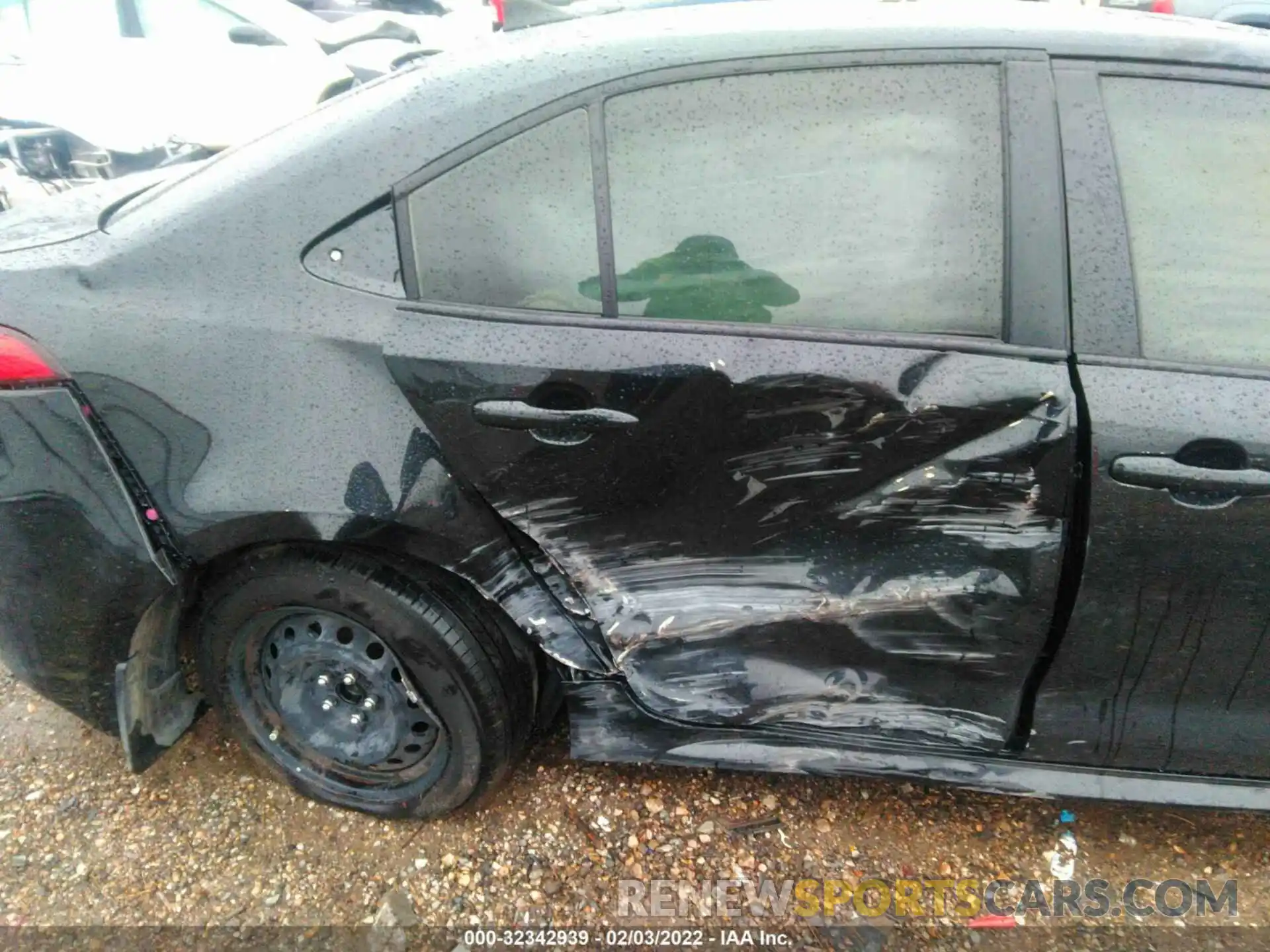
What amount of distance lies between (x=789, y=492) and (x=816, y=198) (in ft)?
1.82

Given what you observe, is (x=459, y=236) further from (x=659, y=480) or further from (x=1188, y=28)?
(x=1188, y=28)

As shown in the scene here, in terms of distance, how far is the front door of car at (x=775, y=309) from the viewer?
164cm

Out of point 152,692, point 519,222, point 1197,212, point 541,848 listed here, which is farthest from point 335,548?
point 1197,212

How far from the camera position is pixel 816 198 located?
5.49 ft

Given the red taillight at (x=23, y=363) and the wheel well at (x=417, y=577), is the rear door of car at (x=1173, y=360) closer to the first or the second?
the wheel well at (x=417, y=577)

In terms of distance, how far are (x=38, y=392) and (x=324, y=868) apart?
1199mm

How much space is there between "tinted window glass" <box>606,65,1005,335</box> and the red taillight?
3.60 ft

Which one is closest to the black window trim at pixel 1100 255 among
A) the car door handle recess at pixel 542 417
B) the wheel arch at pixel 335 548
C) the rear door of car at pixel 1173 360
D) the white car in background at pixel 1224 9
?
the rear door of car at pixel 1173 360

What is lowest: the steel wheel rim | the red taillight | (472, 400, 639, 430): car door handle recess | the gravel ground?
the gravel ground

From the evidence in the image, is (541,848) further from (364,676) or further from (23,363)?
(23,363)

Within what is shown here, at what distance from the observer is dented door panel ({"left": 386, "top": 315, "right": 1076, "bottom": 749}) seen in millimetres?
1638

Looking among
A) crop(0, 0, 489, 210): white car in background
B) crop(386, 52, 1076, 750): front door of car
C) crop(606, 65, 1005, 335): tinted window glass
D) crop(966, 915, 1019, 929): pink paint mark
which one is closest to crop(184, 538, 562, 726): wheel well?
crop(386, 52, 1076, 750): front door of car

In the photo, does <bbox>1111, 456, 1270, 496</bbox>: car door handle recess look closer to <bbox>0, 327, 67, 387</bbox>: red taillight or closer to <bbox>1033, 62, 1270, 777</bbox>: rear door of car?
<bbox>1033, 62, 1270, 777</bbox>: rear door of car

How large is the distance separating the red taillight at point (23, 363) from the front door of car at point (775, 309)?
26.1 inches
